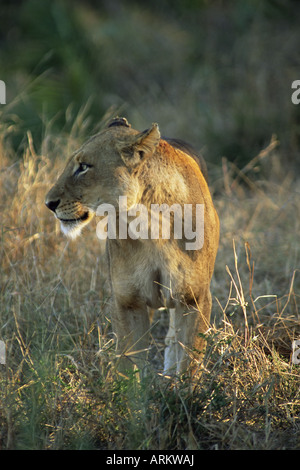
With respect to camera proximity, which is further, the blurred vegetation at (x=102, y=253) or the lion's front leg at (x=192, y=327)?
the lion's front leg at (x=192, y=327)

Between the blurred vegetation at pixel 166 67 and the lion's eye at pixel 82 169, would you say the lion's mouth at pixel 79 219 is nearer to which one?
the lion's eye at pixel 82 169

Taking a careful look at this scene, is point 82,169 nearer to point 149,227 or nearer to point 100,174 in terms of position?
point 100,174

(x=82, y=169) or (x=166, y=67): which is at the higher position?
(x=166, y=67)

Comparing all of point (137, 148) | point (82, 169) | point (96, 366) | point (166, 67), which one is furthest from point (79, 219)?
point (166, 67)

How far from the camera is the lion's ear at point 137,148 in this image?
341 centimetres

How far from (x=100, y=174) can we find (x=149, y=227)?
36cm

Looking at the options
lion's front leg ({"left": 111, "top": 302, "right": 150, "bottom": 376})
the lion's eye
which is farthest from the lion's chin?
lion's front leg ({"left": 111, "top": 302, "right": 150, "bottom": 376})

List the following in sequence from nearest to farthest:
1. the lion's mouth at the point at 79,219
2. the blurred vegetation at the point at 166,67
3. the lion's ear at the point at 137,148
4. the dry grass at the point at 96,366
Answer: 1. the dry grass at the point at 96,366
2. the lion's ear at the point at 137,148
3. the lion's mouth at the point at 79,219
4. the blurred vegetation at the point at 166,67

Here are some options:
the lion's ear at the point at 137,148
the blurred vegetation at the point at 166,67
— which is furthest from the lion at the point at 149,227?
the blurred vegetation at the point at 166,67

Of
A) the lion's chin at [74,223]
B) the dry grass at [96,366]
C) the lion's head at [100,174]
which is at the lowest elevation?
the dry grass at [96,366]

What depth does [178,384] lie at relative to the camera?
3.46 meters

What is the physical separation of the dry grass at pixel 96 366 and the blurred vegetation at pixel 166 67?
233cm

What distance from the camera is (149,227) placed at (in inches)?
140

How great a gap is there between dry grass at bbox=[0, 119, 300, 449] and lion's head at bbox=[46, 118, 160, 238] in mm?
673
